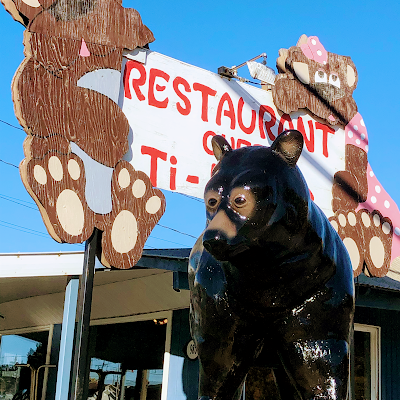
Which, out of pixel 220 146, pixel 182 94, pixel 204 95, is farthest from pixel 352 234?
pixel 220 146

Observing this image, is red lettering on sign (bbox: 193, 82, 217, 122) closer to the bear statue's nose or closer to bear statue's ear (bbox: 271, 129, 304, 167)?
bear statue's ear (bbox: 271, 129, 304, 167)

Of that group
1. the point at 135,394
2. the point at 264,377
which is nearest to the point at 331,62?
the point at 264,377

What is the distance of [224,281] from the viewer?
5.08 feet

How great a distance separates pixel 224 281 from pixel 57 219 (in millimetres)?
2107

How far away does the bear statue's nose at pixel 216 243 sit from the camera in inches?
50.7

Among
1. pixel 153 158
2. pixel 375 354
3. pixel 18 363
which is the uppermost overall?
pixel 153 158

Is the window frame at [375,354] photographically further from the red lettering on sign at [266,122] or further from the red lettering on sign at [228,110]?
the red lettering on sign at [228,110]

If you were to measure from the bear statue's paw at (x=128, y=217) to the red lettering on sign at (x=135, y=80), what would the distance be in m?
0.55

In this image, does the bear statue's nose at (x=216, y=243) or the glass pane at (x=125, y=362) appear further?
the glass pane at (x=125, y=362)

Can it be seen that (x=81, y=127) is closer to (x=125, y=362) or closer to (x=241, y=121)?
(x=241, y=121)

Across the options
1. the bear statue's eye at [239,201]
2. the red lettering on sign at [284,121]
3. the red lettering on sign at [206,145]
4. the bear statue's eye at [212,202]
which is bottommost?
the bear statue's eye at [239,201]

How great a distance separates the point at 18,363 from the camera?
29.4ft

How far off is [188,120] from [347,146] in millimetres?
1796

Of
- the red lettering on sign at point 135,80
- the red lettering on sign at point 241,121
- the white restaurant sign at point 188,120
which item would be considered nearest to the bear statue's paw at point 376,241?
the white restaurant sign at point 188,120
